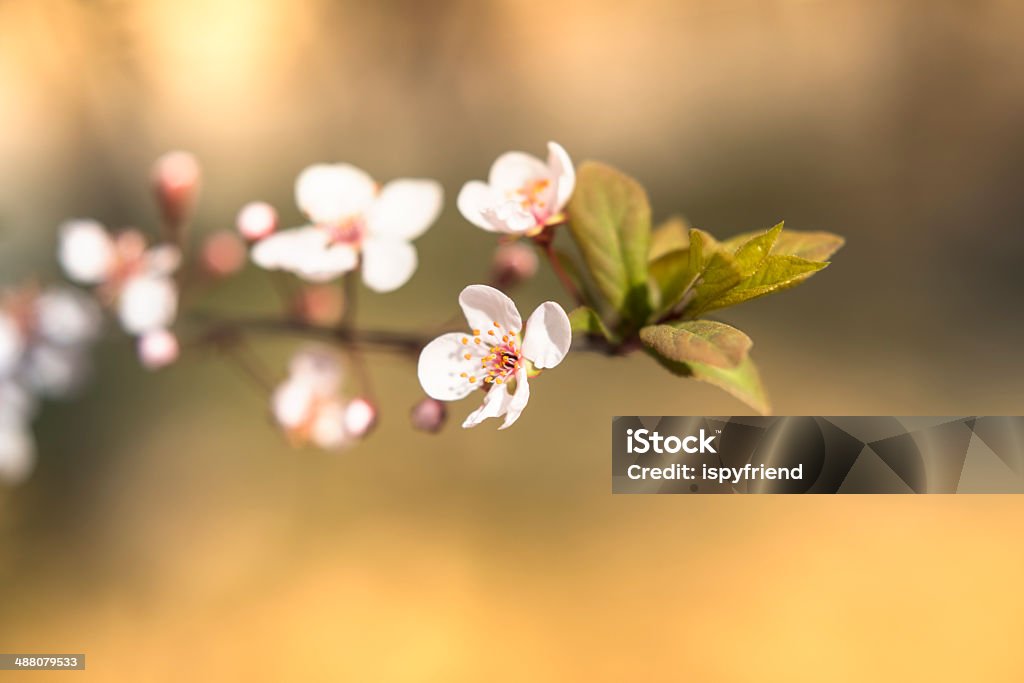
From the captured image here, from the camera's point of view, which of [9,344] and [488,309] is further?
[9,344]

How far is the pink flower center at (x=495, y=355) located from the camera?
0.39m

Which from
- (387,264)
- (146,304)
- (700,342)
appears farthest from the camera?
(146,304)

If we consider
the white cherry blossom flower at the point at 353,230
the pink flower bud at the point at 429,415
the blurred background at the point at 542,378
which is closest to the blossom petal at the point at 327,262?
the white cherry blossom flower at the point at 353,230

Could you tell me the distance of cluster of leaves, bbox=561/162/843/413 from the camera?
1.16 ft

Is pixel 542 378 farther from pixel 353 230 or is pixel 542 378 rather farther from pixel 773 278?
pixel 773 278

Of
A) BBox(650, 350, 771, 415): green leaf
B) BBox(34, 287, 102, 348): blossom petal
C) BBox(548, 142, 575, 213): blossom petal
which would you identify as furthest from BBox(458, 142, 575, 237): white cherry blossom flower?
BBox(34, 287, 102, 348): blossom petal

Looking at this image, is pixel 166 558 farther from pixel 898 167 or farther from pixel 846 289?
pixel 898 167

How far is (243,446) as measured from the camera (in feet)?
4.90

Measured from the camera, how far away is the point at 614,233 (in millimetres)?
424

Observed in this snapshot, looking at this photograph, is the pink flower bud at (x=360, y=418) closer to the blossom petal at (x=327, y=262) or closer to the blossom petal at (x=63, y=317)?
the blossom petal at (x=327, y=262)

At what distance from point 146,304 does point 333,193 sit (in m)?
0.20

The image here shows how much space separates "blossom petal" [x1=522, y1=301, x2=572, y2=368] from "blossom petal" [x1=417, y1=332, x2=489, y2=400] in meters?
0.05

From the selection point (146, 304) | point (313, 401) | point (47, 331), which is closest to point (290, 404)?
point (313, 401)

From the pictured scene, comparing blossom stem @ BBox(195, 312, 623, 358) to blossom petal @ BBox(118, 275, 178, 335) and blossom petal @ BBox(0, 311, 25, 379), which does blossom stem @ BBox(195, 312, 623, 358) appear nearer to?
blossom petal @ BBox(118, 275, 178, 335)
